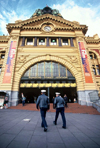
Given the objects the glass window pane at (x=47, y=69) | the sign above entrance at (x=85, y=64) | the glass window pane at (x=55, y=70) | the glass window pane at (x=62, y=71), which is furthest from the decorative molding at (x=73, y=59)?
the glass window pane at (x=47, y=69)

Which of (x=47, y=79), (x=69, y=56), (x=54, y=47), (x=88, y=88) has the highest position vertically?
(x=54, y=47)

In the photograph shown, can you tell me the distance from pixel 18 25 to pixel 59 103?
23.7m

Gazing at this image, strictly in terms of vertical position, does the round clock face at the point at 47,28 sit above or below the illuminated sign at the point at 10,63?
above

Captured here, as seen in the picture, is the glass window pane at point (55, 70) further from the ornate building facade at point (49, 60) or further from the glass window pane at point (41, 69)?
the glass window pane at point (41, 69)

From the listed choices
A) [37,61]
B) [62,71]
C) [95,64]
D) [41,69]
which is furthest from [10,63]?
[95,64]

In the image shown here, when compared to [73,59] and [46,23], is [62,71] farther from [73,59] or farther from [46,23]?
[46,23]

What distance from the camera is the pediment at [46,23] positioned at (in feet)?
71.0

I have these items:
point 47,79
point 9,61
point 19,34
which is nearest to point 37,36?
point 19,34

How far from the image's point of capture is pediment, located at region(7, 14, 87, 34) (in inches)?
852

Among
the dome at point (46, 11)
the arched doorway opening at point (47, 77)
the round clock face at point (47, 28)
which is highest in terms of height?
the dome at point (46, 11)

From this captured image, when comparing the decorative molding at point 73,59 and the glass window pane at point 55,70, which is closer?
the glass window pane at point 55,70

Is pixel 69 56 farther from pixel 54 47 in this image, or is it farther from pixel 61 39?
pixel 61 39

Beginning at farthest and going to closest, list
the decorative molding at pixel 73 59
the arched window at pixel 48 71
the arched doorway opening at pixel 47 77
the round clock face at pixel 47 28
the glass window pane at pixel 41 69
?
the round clock face at pixel 47 28 → the decorative molding at pixel 73 59 → the glass window pane at pixel 41 69 → the arched window at pixel 48 71 → the arched doorway opening at pixel 47 77

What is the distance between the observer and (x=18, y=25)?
2127cm
